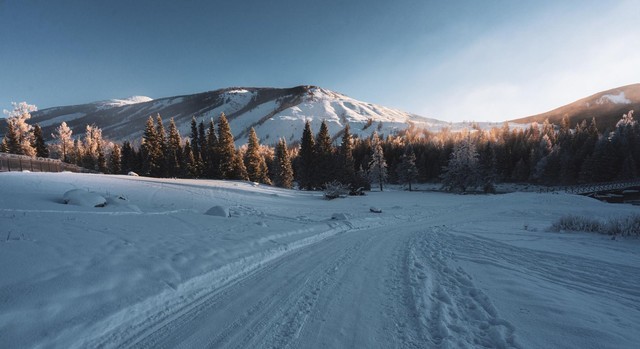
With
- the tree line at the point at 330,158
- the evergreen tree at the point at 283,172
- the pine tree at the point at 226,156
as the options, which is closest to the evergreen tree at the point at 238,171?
the pine tree at the point at 226,156

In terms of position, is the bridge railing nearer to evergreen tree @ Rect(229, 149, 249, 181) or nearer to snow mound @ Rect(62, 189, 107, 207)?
evergreen tree @ Rect(229, 149, 249, 181)

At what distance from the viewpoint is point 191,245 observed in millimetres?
7633

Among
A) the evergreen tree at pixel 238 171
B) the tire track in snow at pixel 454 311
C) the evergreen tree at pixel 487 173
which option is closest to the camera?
the tire track in snow at pixel 454 311

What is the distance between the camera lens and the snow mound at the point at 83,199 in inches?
460

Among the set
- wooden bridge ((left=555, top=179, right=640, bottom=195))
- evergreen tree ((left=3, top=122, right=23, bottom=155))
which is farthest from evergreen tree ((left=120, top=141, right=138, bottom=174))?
wooden bridge ((left=555, top=179, right=640, bottom=195))

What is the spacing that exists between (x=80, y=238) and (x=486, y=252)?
11.5 metres

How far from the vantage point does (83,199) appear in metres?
11.8

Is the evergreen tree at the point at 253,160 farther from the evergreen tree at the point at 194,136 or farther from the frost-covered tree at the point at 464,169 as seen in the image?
the frost-covered tree at the point at 464,169

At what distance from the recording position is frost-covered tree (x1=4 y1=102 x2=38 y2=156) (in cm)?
4597

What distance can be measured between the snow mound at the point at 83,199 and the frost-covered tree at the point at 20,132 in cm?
5267

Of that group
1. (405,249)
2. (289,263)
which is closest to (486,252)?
(405,249)

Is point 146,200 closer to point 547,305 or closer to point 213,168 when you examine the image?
point 547,305

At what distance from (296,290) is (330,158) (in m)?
38.8

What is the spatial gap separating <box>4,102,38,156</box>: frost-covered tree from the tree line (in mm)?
125
